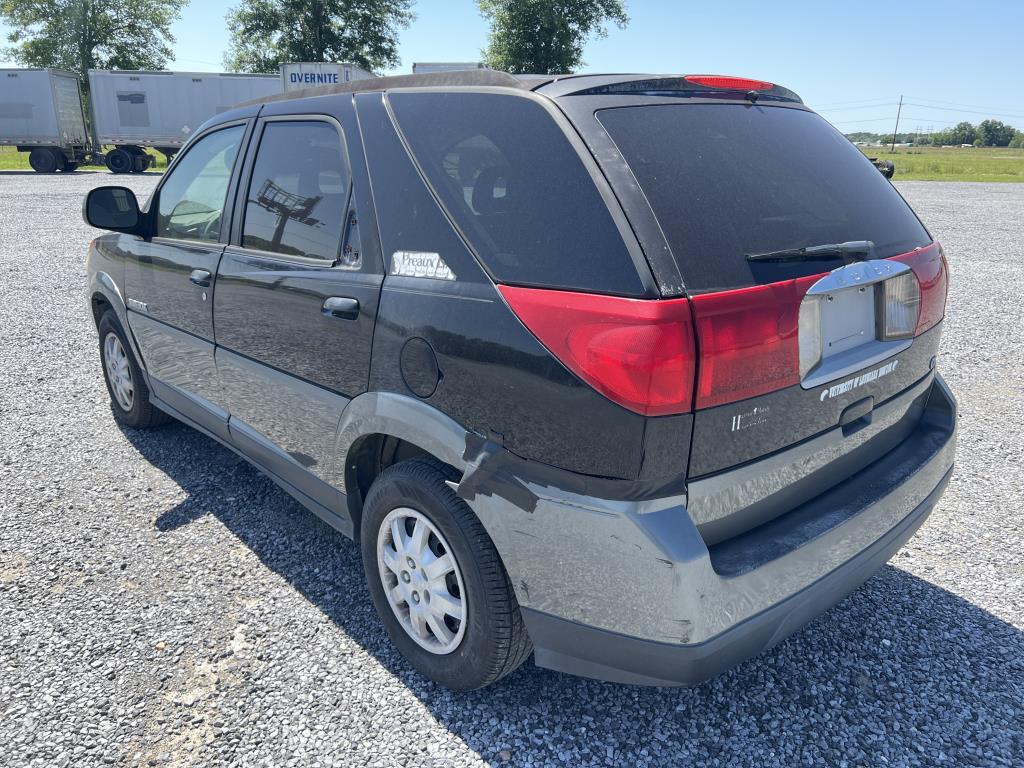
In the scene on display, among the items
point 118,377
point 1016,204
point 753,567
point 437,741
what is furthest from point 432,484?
point 1016,204

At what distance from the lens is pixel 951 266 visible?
1021cm

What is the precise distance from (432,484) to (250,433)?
133 centimetres

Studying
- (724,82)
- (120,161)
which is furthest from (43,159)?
(724,82)

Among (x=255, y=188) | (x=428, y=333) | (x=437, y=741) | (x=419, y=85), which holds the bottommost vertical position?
(x=437, y=741)

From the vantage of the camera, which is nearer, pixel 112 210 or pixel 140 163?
pixel 112 210

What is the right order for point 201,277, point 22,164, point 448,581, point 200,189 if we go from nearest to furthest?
point 448,581, point 201,277, point 200,189, point 22,164

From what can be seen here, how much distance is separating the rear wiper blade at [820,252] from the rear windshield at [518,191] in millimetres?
405

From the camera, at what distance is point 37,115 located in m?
28.3

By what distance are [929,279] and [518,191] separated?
4.47 ft

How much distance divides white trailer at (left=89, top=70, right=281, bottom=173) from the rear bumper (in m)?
31.1

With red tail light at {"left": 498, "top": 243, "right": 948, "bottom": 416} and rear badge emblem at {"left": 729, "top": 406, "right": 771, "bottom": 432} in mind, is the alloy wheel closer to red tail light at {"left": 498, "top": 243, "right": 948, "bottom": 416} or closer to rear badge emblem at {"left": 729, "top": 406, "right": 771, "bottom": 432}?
red tail light at {"left": 498, "top": 243, "right": 948, "bottom": 416}

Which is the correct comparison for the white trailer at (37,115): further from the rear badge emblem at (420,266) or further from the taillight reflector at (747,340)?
the taillight reflector at (747,340)

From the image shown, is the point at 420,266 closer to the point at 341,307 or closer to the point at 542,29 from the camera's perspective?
the point at 341,307

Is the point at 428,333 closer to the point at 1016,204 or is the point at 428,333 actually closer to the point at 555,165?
the point at 555,165
